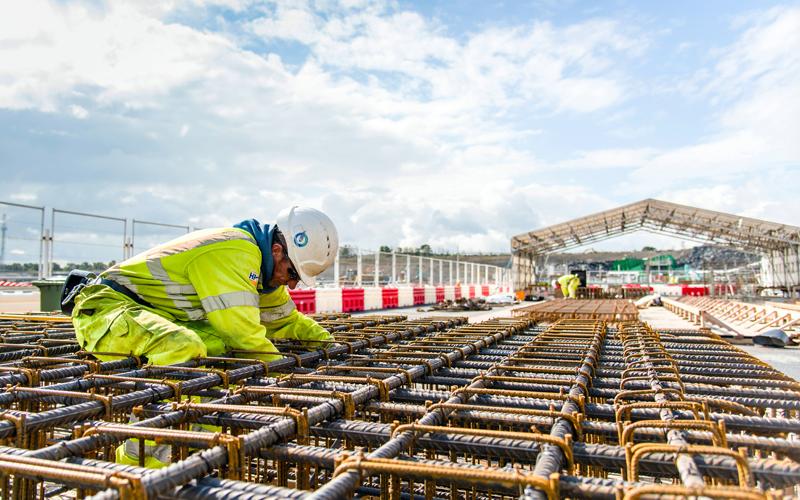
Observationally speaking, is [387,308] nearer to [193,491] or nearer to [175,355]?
[175,355]

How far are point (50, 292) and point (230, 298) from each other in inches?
372

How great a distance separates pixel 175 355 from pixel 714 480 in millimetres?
2770

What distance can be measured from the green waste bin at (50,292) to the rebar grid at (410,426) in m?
8.03

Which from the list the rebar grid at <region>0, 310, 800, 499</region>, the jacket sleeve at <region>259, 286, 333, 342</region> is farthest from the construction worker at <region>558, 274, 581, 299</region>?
the rebar grid at <region>0, 310, 800, 499</region>

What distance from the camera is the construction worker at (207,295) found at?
3.37m

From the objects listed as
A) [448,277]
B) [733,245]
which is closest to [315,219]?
[448,277]

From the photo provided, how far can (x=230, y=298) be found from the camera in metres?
3.46

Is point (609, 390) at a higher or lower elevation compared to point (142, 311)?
lower

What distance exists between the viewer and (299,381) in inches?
110

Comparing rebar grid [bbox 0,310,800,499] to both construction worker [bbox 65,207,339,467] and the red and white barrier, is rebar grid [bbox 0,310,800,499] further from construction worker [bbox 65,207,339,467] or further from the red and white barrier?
the red and white barrier

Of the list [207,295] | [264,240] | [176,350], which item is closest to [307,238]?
[264,240]

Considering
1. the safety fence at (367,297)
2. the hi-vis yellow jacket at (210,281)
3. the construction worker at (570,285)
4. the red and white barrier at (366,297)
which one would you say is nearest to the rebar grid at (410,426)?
the hi-vis yellow jacket at (210,281)

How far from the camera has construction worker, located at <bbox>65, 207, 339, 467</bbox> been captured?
3.37m

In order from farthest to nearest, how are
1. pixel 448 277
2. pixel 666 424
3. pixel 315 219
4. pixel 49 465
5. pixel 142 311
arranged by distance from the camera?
pixel 448 277, pixel 315 219, pixel 142 311, pixel 666 424, pixel 49 465
